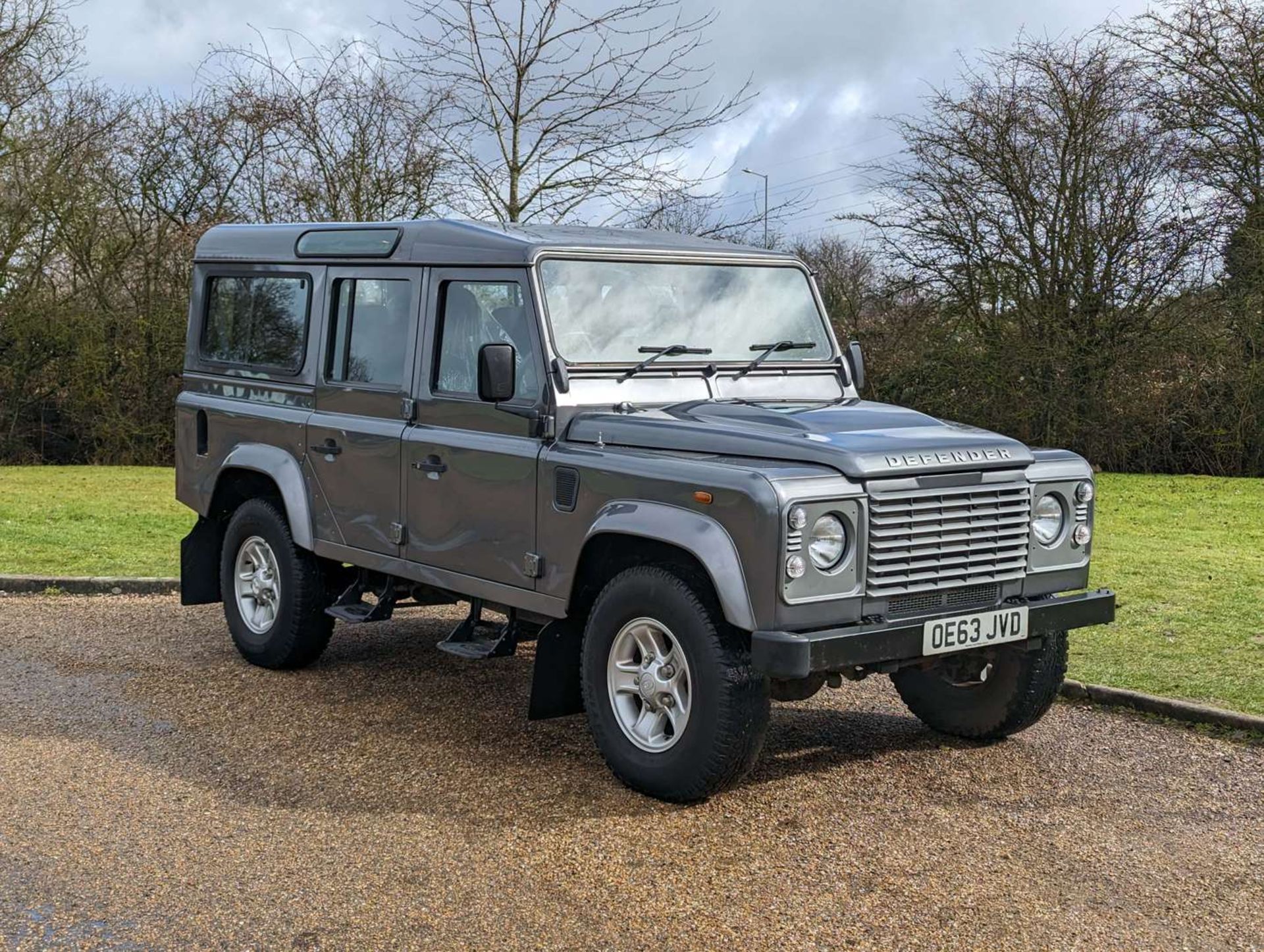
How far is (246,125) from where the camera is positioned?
22719mm

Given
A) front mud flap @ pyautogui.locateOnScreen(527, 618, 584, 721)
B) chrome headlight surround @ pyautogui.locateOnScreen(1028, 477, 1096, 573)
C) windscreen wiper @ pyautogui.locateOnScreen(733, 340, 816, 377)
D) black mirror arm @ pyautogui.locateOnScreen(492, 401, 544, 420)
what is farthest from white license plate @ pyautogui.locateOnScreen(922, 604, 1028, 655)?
black mirror arm @ pyautogui.locateOnScreen(492, 401, 544, 420)

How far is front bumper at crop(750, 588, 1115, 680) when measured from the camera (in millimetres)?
4812

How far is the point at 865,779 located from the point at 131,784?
2954 millimetres

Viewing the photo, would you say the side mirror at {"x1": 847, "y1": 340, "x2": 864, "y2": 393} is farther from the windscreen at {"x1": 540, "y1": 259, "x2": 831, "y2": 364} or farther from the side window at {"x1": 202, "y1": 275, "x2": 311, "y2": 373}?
the side window at {"x1": 202, "y1": 275, "x2": 311, "y2": 373}

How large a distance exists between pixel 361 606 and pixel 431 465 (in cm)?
→ 122

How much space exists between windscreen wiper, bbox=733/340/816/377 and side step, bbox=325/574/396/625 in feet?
6.99

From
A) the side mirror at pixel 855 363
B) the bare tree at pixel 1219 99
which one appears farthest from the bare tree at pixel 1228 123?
the side mirror at pixel 855 363

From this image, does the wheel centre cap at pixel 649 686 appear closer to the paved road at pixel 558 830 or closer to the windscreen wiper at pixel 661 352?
the paved road at pixel 558 830

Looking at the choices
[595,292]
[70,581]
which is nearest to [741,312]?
[595,292]

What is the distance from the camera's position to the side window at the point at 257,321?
24.7ft

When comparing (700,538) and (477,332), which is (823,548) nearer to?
(700,538)

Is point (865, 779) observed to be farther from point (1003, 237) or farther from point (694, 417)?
point (1003, 237)

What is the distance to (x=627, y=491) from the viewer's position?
214 inches

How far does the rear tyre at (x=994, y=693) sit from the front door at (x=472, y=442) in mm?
1866
